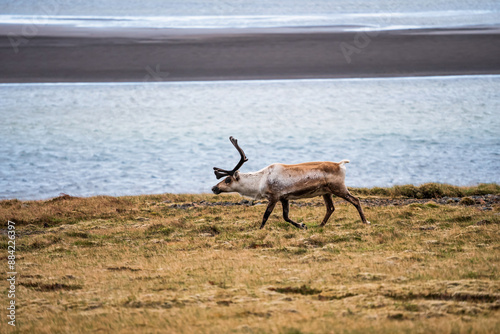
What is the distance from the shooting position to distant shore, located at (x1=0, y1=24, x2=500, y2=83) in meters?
35.5

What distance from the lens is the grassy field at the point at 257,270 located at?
7473 millimetres

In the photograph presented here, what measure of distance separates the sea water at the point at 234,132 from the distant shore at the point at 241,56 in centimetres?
219

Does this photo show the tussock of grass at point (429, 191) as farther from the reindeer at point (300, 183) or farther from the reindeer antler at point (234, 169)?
the reindeer antler at point (234, 169)

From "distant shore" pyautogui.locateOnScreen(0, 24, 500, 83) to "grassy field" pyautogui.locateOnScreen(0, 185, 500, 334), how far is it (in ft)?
66.8

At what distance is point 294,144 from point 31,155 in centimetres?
1146

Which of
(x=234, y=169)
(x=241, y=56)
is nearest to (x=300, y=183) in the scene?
(x=234, y=169)

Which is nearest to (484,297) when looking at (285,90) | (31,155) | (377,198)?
(377,198)

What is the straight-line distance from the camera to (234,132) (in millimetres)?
30609

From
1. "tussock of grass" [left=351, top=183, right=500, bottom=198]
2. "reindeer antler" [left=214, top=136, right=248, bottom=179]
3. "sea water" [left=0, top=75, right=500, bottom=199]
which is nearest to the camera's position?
"reindeer antler" [left=214, top=136, right=248, bottom=179]

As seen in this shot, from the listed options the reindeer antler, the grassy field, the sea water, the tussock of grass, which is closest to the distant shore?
the sea water

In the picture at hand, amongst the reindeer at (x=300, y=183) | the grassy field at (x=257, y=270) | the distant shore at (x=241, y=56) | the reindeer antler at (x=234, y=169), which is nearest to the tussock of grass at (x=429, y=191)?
the grassy field at (x=257, y=270)

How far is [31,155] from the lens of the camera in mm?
27344

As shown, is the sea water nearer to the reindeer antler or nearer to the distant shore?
the distant shore

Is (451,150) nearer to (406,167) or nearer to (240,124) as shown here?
(406,167)
